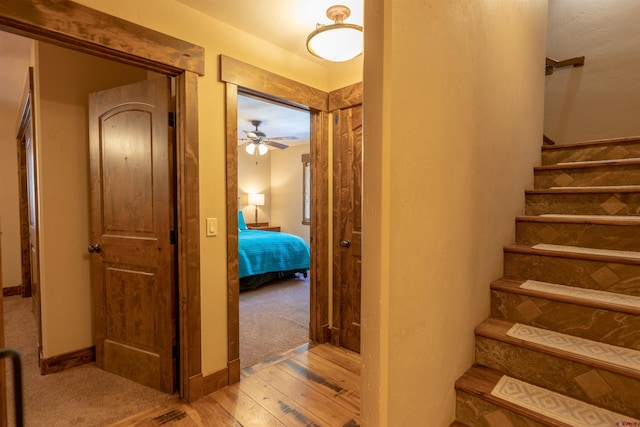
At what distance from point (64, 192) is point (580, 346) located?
344cm

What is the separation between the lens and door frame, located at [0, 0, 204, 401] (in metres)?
1.72

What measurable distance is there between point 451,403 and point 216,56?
239 centimetres

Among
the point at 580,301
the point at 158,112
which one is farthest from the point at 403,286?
the point at 158,112

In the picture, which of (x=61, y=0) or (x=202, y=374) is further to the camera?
(x=202, y=374)

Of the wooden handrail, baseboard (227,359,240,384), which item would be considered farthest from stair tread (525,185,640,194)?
baseboard (227,359,240,384)

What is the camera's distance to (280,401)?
6.91 feet

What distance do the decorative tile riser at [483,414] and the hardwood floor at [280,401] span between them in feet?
2.27

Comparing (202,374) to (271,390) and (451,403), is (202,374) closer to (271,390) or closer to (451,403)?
(271,390)

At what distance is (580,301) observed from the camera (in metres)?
1.45

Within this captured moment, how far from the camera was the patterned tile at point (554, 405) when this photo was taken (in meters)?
1.18

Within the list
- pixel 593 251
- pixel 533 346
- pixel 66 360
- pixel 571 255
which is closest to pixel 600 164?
pixel 593 251

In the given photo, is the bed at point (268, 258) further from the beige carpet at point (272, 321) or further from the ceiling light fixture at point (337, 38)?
the ceiling light fixture at point (337, 38)

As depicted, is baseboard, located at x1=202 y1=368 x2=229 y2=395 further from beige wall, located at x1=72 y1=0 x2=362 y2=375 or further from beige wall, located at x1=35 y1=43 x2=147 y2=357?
beige wall, located at x1=35 y1=43 x2=147 y2=357

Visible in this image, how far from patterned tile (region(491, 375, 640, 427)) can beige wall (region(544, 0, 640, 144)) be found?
2.95 metres
